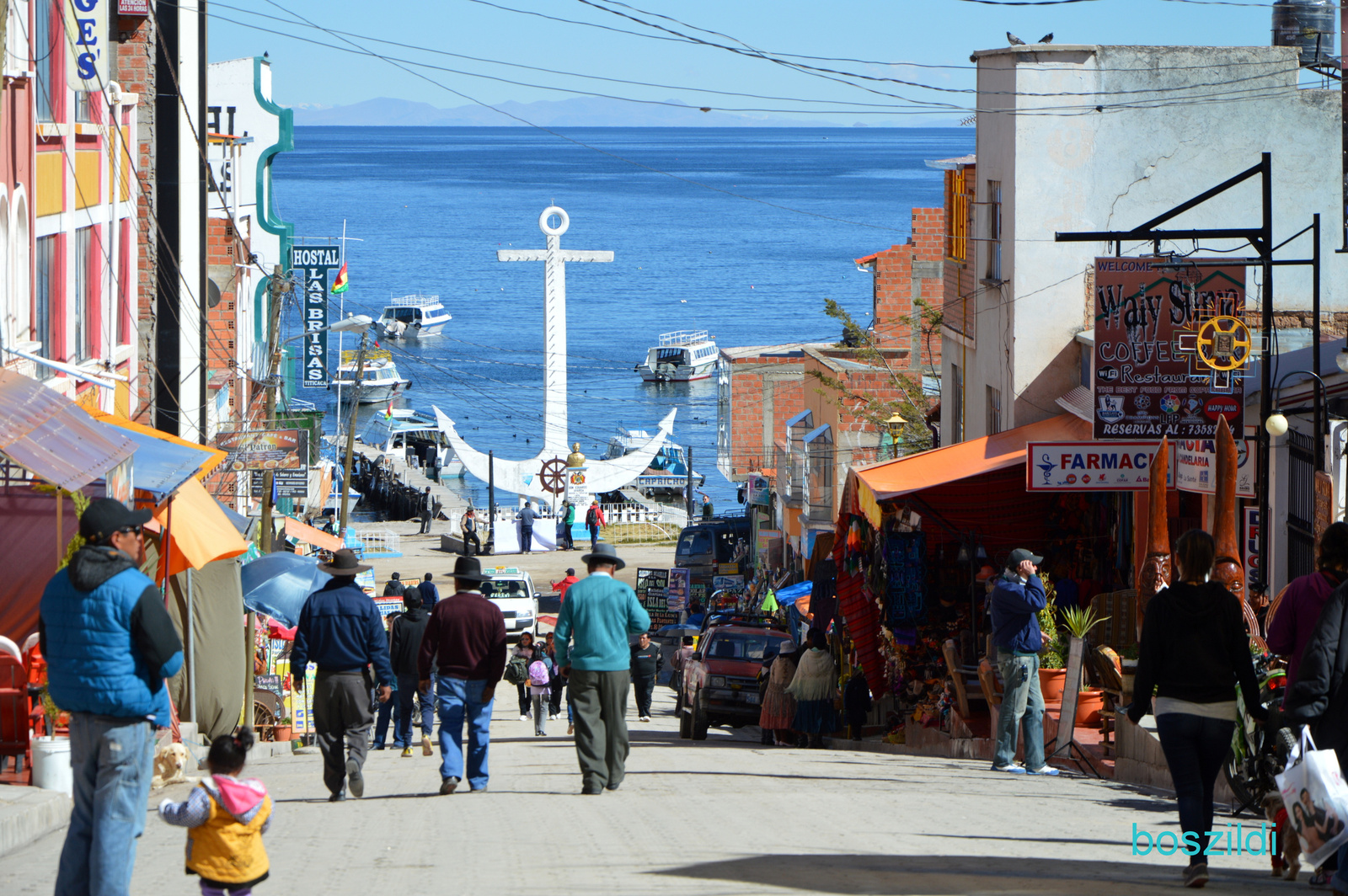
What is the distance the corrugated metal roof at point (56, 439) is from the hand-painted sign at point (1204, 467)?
28.6 ft

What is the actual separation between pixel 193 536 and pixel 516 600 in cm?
2142

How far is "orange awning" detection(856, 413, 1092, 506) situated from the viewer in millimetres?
17266

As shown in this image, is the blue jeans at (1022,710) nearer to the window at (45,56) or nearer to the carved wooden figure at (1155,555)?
the carved wooden figure at (1155,555)

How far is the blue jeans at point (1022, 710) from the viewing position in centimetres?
1166

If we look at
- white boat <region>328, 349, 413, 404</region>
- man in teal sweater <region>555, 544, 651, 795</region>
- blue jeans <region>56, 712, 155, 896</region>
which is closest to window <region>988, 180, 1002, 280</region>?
man in teal sweater <region>555, 544, 651, 795</region>

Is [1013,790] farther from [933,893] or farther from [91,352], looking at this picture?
[91,352]

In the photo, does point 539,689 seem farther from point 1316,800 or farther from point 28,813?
point 1316,800

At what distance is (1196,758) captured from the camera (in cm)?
684

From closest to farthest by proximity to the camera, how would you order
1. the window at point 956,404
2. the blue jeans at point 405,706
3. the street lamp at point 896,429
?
the blue jeans at point 405,706, the window at point 956,404, the street lamp at point 896,429

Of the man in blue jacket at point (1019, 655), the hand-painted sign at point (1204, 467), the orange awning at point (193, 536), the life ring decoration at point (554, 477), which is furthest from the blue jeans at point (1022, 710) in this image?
the life ring decoration at point (554, 477)

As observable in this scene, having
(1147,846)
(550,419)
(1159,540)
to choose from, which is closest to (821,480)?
(1159,540)

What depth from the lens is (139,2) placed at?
24.2 meters

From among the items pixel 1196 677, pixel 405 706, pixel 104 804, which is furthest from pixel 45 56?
pixel 1196 677

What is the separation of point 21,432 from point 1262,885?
8.49 m
